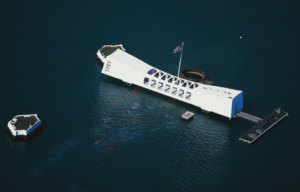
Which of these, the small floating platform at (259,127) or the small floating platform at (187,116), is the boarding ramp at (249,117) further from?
the small floating platform at (187,116)

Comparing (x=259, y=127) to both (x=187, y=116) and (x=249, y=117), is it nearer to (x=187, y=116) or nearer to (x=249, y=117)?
(x=249, y=117)

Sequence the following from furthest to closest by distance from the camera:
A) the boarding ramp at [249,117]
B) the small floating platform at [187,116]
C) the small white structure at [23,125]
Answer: the boarding ramp at [249,117] < the small floating platform at [187,116] < the small white structure at [23,125]

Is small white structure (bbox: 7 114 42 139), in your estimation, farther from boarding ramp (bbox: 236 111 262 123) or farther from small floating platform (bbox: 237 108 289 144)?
boarding ramp (bbox: 236 111 262 123)

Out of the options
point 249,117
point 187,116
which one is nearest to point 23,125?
point 187,116

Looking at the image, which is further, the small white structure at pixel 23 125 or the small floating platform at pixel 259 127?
the small floating platform at pixel 259 127

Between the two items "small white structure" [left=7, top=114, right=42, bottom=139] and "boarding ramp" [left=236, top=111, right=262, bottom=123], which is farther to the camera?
"boarding ramp" [left=236, top=111, right=262, bottom=123]

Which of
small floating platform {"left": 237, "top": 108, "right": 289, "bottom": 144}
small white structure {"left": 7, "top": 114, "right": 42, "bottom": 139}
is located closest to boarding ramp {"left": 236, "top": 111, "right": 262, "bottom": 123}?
small floating platform {"left": 237, "top": 108, "right": 289, "bottom": 144}

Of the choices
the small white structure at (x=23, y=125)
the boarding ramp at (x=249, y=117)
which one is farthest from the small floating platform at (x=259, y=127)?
the small white structure at (x=23, y=125)

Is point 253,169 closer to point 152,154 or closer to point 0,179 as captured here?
point 152,154

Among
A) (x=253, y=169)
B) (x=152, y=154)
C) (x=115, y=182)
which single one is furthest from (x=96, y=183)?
(x=253, y=169)
